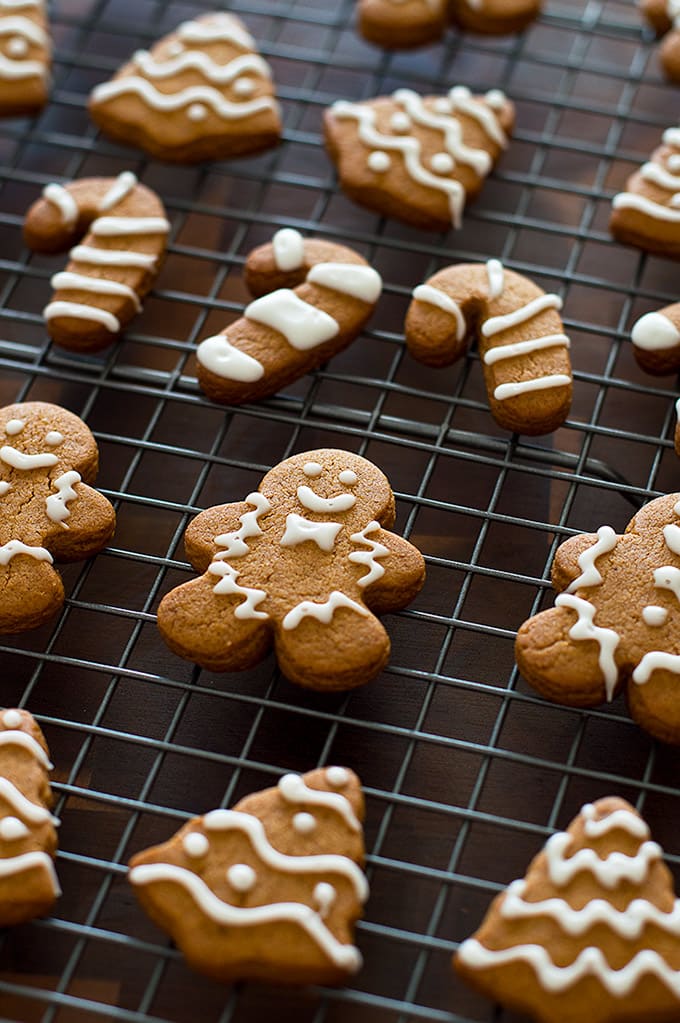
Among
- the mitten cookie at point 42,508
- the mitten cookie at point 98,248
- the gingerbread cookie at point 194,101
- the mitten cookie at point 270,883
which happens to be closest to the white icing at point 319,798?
the mitten cookie at point 270,883

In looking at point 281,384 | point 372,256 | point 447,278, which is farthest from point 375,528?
point 372,256

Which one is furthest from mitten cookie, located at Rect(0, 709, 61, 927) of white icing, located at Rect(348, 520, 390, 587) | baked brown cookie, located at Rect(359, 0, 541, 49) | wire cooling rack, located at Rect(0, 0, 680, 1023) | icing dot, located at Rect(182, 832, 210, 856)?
baked brown cookie, located at Rect(359, 0, 541, 49)

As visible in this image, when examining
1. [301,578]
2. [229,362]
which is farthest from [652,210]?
[301,578]

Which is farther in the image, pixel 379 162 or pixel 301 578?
pixel 379 162

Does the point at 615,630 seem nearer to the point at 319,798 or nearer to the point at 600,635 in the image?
the point at 600,635

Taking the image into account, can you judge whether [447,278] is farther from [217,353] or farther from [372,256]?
[217,353]

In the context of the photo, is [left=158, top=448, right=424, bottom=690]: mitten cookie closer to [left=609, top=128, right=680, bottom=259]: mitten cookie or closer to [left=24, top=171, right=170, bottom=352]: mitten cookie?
[left=24, top=171, right=170, bottom=352]: mitten cookie

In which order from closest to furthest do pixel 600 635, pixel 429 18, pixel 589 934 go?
pixel 589 934
pixel 600 635
pixel 429 18
